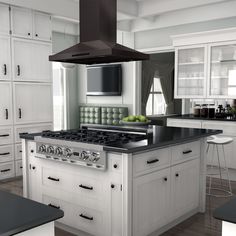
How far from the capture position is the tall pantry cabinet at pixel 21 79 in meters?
4.87

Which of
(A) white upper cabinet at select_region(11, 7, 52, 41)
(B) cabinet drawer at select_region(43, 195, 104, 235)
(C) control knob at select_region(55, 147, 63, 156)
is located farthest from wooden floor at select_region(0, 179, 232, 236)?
(A) white upper cabinet at select_region(11, 7, 52, 41)

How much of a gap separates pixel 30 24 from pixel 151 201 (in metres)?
3.67

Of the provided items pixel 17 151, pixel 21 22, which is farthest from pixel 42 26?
pixel 17 151

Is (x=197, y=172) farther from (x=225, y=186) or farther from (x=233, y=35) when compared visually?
(x=233, y=35)

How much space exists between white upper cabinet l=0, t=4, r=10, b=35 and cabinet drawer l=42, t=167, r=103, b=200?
2640mm

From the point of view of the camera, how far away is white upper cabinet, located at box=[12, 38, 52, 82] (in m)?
5.00

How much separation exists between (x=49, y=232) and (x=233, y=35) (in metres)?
4.66

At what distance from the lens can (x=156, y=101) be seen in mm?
8422

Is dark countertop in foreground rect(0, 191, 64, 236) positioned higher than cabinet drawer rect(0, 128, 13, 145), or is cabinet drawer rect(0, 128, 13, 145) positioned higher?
dark countertop in foreground rect(0, 191, 64, 236)

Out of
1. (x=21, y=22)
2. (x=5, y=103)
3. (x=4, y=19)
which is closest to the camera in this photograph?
(x=4, y=19)

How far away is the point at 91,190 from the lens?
9.01 ft

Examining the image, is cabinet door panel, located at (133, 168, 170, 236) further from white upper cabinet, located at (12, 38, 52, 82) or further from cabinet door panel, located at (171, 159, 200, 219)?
white upper cabinet, located at (12, 38, 52, 82)

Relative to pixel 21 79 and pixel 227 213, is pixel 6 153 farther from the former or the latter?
pixel 227 213

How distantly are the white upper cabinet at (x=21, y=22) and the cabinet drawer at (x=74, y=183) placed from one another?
2.74 meters
